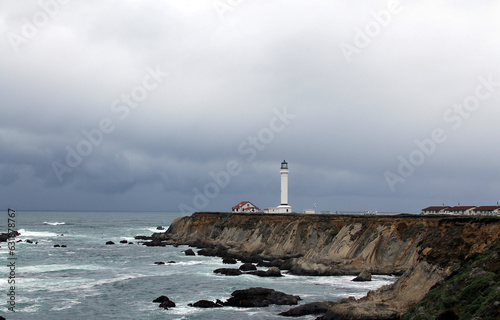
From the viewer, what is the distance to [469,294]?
24.5m

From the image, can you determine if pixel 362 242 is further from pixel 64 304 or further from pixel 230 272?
pixel 64 304

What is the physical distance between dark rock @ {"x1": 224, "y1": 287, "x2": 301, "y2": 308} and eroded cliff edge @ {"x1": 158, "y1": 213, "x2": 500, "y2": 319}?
5930mm

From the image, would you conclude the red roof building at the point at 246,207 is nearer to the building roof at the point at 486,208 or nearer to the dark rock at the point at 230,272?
the building roof at the point at 486,208

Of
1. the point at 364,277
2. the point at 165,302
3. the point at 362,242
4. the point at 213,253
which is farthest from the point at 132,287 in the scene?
the point at 213,253

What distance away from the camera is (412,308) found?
2911 centimetres

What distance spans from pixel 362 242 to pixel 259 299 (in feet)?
78.1

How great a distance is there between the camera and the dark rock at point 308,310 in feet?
108

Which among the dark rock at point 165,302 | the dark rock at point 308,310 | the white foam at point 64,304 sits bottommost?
the white foam at point 64,304

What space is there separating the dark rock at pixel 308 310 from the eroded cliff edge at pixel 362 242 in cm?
179

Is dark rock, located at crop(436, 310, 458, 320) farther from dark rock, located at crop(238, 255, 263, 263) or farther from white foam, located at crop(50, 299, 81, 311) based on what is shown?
dark rock, located at crop(238, 255, 263, 263)

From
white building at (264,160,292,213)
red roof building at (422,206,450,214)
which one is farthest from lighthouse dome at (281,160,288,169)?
red roof building at (422,206,450,214)

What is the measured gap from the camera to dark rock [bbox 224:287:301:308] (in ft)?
119

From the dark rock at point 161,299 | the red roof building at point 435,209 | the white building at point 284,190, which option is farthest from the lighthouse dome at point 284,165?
the dark rock at point 161,299

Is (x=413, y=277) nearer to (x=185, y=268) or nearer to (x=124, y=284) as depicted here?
(x=124, y=284)
